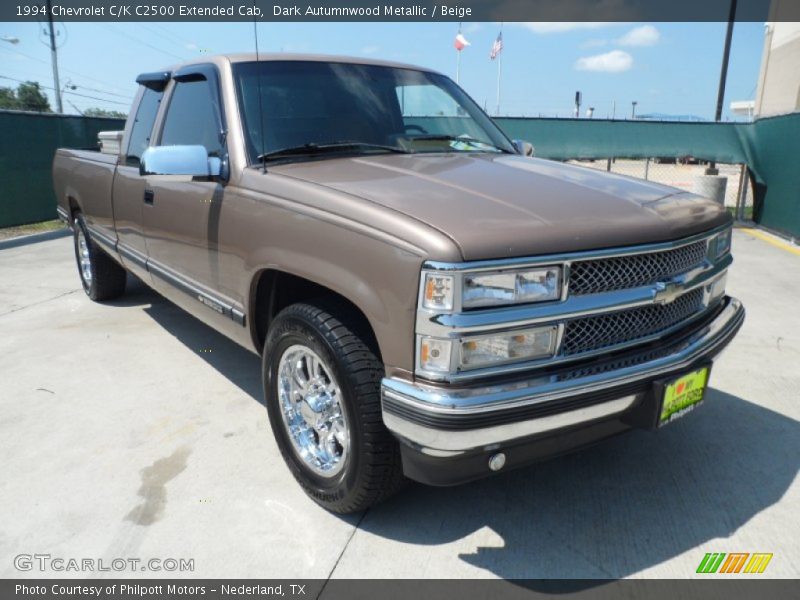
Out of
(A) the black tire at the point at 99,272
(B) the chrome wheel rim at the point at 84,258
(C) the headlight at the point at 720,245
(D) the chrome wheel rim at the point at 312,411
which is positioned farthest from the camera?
(B) the chrome wheel rim at the point at 84,258

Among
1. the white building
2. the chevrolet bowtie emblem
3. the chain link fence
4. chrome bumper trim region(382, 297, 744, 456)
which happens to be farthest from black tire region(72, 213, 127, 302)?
the white building

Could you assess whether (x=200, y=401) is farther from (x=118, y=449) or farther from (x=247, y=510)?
(x=247, y=510)

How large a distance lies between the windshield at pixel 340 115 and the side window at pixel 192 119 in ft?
0.91

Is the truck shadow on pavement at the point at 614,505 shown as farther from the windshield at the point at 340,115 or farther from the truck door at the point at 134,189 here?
the truck door at the point at 134,189

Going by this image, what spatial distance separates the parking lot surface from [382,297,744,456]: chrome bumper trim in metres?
0.62

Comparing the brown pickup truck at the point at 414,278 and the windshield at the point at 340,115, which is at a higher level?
the windshield at the point at 340,115

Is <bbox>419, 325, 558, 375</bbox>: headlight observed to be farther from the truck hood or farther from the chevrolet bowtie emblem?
the chevrolet bowtie emblem

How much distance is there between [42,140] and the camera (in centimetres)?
1022

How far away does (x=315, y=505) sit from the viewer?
8.95 feet

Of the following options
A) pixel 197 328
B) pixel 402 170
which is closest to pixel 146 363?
pixel 197 328

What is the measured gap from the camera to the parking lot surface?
7.89 ft

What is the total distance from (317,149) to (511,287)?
4.80 feet

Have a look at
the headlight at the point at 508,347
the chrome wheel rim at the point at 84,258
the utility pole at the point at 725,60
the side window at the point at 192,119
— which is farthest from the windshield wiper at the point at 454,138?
the utility pole at the point at 725,60

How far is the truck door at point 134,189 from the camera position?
412 cm
